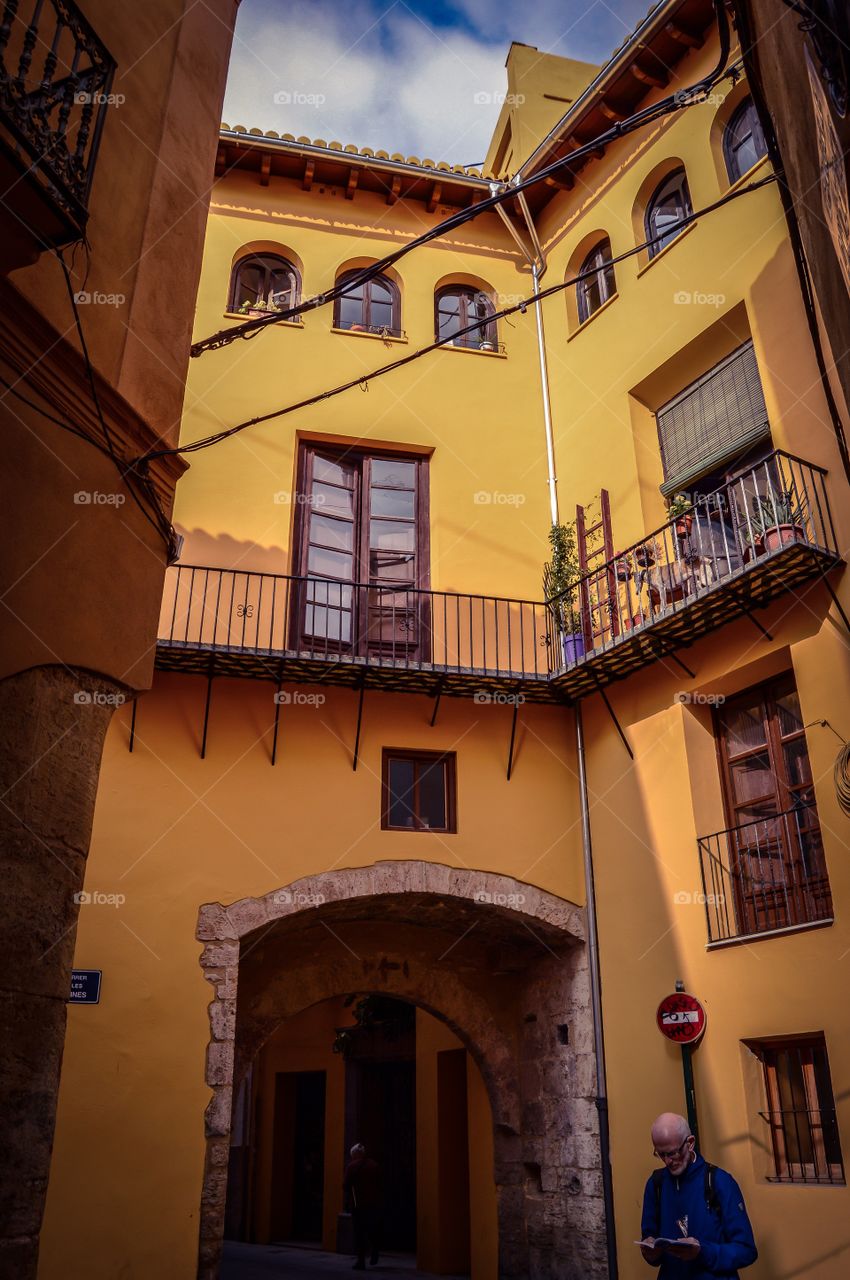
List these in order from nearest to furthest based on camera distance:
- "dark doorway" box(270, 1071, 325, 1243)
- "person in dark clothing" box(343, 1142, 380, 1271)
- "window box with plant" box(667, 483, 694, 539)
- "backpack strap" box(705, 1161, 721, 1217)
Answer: "backpack strap" box(705, 1161, 721, 1217)
"window box with plant" box(667, 483, 694, 539)
"person in dark clothing" box(343, 1142, 380, 1271)
"dark doorway" box(270, 1071, 325, 1243)

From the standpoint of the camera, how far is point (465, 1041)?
1076 cm

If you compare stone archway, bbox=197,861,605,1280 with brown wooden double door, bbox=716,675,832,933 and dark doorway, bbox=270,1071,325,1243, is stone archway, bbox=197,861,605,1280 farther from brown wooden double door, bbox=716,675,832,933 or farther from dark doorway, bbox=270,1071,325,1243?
dark doorway, bbox=270,1071,325,1243

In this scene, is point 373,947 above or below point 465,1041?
above

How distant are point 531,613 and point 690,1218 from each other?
6.87 metres

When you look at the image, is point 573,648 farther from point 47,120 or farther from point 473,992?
point 47,120

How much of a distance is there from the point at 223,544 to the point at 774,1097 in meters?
6.56

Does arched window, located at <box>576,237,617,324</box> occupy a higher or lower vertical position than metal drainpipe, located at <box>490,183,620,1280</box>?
higher

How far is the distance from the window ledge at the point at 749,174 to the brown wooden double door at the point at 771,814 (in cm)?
439

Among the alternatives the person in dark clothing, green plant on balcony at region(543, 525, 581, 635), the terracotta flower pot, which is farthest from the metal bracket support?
the person in dark clothing

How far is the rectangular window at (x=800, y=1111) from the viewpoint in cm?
698

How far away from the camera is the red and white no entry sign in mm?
7969

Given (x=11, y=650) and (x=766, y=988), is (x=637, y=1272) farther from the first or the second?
(x=11, y=650)

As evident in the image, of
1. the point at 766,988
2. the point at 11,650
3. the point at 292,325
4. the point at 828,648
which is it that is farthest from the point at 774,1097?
the point at 292,325

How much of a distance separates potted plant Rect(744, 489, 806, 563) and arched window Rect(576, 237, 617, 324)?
152 inches
